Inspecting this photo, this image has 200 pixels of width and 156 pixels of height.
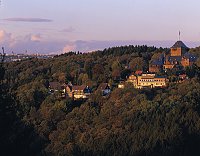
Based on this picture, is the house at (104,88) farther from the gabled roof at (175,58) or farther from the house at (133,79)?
the gabled roof at (175,58)

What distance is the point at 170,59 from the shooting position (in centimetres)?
7162

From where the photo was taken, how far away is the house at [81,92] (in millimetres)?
56531

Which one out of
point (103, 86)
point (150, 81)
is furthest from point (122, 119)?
point (150, 81)

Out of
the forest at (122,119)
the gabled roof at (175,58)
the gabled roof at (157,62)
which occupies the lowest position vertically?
the forest at (122,119)

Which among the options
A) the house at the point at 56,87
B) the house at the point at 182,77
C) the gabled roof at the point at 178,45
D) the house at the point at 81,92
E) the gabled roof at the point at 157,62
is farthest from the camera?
the gabled roof at the point at 178,45

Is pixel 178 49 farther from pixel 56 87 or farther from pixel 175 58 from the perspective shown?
pixel 56 87

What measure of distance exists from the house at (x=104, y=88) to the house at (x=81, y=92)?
1444 millimetres

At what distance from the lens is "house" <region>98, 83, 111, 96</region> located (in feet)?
177

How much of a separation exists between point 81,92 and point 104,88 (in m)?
2.72

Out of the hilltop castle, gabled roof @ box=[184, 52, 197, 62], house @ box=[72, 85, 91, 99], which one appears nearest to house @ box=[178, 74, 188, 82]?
the hilltop castle

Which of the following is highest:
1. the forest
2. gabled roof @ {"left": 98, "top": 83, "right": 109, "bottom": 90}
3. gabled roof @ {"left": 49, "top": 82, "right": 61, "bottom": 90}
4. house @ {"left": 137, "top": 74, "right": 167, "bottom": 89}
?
house @ {"left": 137, "top": 74, "right": 167, "bottom": 89}

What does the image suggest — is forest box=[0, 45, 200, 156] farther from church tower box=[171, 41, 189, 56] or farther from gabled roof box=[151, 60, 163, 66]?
church tower box=[171, 41, 189, 56]

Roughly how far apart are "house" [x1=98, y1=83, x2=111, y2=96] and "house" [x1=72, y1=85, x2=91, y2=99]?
1444 millimetres

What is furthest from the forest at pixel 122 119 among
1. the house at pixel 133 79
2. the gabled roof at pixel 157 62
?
the gabled roof at pixel 157 62
